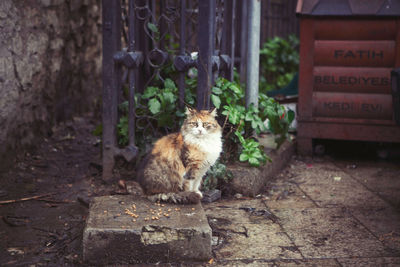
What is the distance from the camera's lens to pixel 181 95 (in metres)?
4.45

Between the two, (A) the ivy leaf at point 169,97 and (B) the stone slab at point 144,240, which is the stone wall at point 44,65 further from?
(B) the stone slab at point 144,240

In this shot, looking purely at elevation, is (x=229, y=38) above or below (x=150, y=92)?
above

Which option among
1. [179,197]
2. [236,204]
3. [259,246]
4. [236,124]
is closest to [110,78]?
[236,124]

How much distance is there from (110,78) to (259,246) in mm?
2127

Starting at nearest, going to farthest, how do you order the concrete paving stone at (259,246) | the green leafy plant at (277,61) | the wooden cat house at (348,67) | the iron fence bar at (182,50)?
the concrete paving stone at (259,246)
the iron fence bar at (182,50)
the wooden cat house at (348,67)
the green leafy plant at (277,61)

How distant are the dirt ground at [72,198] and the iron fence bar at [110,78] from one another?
0.82ft

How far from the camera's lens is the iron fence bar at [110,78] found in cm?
435

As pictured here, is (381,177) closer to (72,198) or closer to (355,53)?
(355,53)

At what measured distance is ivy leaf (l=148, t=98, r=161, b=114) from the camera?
4289 millimetres

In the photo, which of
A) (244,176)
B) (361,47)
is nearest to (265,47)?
(361,47)

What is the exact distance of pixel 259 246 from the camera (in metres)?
3.30

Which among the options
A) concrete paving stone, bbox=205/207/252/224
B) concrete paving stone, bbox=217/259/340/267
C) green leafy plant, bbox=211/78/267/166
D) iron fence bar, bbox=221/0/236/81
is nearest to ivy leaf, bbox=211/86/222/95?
green leafy plant, bbox=211/78/267/166

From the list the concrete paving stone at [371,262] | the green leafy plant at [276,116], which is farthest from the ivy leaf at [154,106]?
the concrete paving stone at [371,262]

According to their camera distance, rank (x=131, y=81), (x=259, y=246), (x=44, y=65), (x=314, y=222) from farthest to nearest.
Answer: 1. (x=44, y=65)
2. (x=131, y=81)
3. (x=314, y=222)
4. (x=259, y=246)
